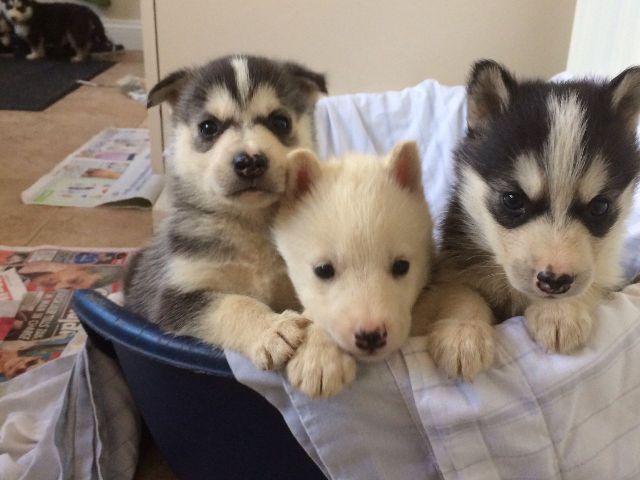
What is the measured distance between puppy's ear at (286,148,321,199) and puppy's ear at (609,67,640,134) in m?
0.58

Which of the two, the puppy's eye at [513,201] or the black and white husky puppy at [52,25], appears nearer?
the puppy's eye at [513,201]

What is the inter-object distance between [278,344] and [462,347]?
303mm

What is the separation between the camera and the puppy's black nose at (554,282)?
1064 mm

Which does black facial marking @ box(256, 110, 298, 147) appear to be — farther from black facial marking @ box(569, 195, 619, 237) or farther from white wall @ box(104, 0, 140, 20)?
white wall @ box(104, 0, 140, 20)

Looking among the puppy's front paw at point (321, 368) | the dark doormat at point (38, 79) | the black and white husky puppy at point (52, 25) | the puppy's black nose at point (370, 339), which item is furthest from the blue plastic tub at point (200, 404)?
the black and white husky puppy at point (52, 25)

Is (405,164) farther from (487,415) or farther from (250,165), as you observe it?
(487,415)

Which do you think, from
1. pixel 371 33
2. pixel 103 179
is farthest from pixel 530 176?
pixel 103 179

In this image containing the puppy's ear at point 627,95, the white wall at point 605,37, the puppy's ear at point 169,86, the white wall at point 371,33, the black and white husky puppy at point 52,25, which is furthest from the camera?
the black and white husky puppy at point 52,25

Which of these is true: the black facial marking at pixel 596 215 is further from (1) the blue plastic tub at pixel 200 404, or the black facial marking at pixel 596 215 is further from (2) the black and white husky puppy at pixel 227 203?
(1) the blue plastic tub at pixel 200 404

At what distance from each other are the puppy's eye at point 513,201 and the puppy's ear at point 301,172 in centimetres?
35

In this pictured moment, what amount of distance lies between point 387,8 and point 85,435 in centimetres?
181

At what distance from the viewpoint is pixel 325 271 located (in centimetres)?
115

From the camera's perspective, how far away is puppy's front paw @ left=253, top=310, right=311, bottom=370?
1061 millimetres

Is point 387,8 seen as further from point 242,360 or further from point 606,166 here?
point 242,360
